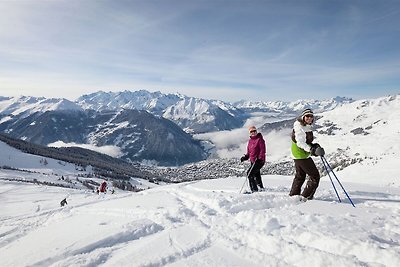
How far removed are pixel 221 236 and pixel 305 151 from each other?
17.9ft

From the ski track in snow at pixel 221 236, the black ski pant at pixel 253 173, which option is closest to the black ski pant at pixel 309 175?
the ski track in snow at pixel 221 236

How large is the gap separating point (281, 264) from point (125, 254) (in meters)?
3.22

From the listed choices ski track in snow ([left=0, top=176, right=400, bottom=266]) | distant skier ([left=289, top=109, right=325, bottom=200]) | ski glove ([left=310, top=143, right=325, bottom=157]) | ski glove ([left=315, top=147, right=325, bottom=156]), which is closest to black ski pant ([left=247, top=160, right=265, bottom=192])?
distant skier ([left=289, top=109, right=325, bottom=200])

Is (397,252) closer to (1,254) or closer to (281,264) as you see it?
(281,264)

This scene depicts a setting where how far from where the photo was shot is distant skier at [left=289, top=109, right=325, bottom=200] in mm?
11945

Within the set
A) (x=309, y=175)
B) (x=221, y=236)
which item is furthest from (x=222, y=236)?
(x=309, y=175)

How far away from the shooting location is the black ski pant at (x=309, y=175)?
12.0 meters

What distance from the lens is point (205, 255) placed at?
706 centimetres

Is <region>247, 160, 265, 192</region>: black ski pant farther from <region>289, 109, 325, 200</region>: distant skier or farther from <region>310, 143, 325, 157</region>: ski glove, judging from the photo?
<region>310, 143, 325, 157</region>: ski glove

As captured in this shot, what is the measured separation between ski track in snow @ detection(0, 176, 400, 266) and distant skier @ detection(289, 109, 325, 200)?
688 millimetres

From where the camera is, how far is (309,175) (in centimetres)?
1211

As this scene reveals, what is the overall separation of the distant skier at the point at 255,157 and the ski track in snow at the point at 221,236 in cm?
361

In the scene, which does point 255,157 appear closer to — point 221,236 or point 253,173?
point 253,173

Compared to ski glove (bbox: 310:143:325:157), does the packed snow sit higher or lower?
lower
